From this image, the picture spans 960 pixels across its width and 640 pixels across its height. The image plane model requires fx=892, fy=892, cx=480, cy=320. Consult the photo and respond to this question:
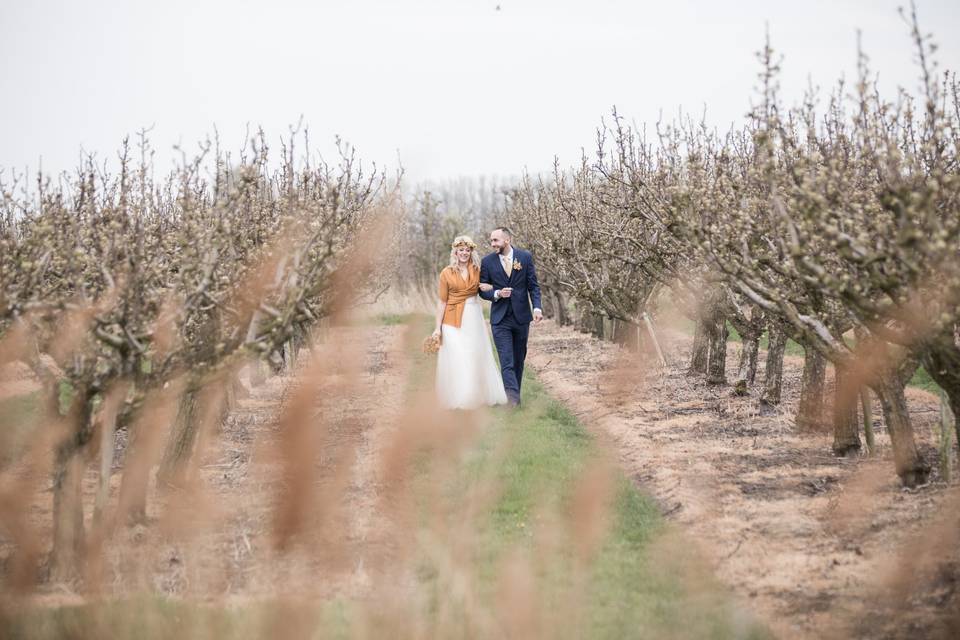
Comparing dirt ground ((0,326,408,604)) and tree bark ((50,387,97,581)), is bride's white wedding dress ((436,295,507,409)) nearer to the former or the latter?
dirt ground ((0,326,408,604))

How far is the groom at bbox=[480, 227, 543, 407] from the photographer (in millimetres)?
11898

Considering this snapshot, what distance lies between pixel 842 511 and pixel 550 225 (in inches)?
530

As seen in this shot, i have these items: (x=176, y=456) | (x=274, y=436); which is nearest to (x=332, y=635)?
(x=176, y=456)

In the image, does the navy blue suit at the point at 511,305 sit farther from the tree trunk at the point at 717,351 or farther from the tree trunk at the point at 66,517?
the tree trunk at the point at 66,517

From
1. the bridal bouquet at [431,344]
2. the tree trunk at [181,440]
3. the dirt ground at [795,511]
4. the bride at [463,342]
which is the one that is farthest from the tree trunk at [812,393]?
the tree trunk at [181,440]

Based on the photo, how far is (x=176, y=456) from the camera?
28.9 feet

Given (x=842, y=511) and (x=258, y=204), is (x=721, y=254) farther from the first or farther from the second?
(x=258, y=204)

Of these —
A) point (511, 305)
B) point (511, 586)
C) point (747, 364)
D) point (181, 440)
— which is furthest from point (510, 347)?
point (511, 586)

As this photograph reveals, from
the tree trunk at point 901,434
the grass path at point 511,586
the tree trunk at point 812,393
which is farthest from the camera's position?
the tree trunk at point 812,393

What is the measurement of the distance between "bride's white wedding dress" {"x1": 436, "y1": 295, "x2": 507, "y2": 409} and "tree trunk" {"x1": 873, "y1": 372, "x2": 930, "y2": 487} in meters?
5.27

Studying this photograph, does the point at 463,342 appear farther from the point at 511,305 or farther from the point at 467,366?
the point at 511,305

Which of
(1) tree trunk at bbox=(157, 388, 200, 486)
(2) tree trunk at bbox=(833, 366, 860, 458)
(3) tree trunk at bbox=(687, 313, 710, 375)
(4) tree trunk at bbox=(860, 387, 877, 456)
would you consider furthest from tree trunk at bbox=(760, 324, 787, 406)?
(1) tree trunk at bbox=(157, 388, 200, 486)

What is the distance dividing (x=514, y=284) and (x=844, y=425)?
4548 millimetres

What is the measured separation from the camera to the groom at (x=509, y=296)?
11.9 meters
